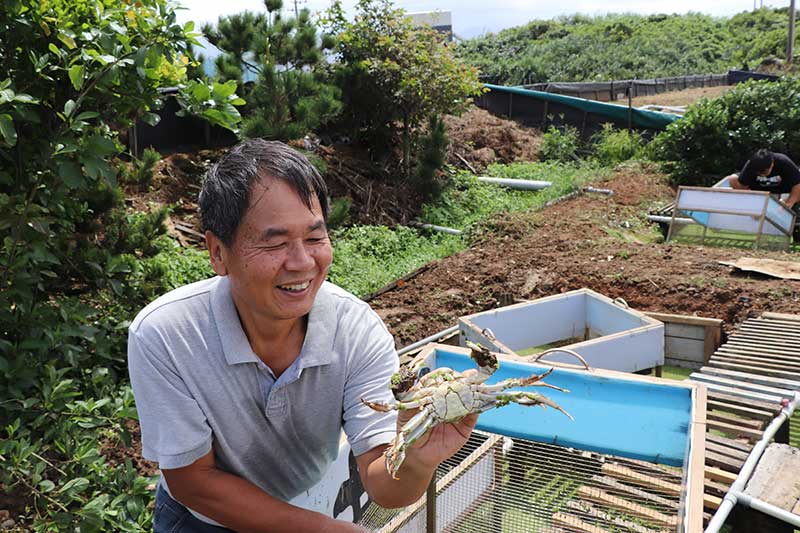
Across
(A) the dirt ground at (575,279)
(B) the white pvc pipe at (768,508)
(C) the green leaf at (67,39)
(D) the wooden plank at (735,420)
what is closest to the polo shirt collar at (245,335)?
(C) the green leaf at (67,39)

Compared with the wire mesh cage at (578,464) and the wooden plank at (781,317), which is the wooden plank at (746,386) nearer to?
the wire mesh cage at (578,464)

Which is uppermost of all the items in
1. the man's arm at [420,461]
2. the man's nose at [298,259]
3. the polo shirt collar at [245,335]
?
the man's nose at [298,259]

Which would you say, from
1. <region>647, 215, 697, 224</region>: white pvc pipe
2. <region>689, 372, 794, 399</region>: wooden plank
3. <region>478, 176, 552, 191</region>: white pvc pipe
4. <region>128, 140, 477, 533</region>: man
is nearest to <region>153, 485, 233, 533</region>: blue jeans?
<region>128, 140, 477, 533</region>: man

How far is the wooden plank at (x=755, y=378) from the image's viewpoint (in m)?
4.18

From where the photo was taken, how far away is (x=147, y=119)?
3.05 metres

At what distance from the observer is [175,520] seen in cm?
181

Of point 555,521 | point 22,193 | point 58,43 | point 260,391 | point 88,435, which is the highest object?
point 58,43

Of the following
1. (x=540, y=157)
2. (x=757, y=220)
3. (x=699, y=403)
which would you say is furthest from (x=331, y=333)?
(x=540, y=157)

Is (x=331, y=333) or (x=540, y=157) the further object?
(x=540, y=157)

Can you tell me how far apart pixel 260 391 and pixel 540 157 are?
41.7 ft

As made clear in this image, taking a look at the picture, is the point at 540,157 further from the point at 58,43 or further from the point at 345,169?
the point at 58,43

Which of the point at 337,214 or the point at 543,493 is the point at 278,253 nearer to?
the point at 543,493

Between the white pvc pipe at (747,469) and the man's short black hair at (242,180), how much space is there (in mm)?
2167

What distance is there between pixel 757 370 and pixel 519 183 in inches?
286
